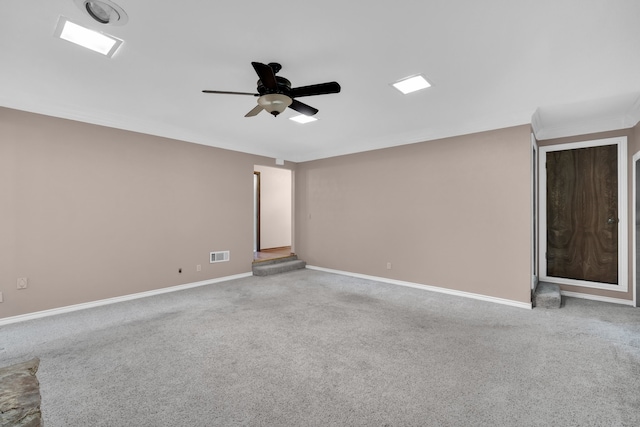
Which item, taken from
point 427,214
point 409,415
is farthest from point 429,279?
point 409,415

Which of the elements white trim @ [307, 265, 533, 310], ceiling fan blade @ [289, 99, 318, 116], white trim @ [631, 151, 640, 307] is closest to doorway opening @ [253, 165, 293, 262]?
white trim @ [307, 265, 533, 310]

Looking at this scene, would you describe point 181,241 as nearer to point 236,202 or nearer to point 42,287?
point 236,202

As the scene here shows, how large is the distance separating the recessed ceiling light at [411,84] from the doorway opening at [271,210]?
4943mm

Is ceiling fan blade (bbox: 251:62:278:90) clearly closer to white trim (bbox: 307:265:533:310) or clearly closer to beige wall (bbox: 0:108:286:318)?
beige wall (bbox: 0:108:286:318)

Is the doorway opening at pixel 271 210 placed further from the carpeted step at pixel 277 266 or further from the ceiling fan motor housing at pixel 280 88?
the ceiling fan motor housing at pixel 280 88

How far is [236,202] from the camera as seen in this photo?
5578 millimetres

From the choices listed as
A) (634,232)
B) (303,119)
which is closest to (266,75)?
(303,119)

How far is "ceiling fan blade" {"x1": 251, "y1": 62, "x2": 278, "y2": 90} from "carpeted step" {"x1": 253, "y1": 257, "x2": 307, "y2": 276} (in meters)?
4.00

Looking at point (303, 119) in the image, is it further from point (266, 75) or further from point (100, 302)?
point (100, 302)

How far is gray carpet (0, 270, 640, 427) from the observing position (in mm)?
1814

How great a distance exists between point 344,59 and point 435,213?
121 inches

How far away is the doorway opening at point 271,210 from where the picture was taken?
7941 millimetres

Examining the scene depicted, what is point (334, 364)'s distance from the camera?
2.40 metres

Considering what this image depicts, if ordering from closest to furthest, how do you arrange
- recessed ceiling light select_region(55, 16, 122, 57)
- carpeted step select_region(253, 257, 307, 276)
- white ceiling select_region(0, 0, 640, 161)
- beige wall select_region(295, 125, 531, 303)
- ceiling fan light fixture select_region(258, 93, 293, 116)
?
white ceiling select_region(0, 0, 640, 161), recessed ceiling light select_region(55, 16, 122, 57), ceiling fan light fixture select_region(258, 93, 293, 116), beige wall select_region(295, 125, 531, 303), carpeted step select_region(253, 257, 307, 276)
